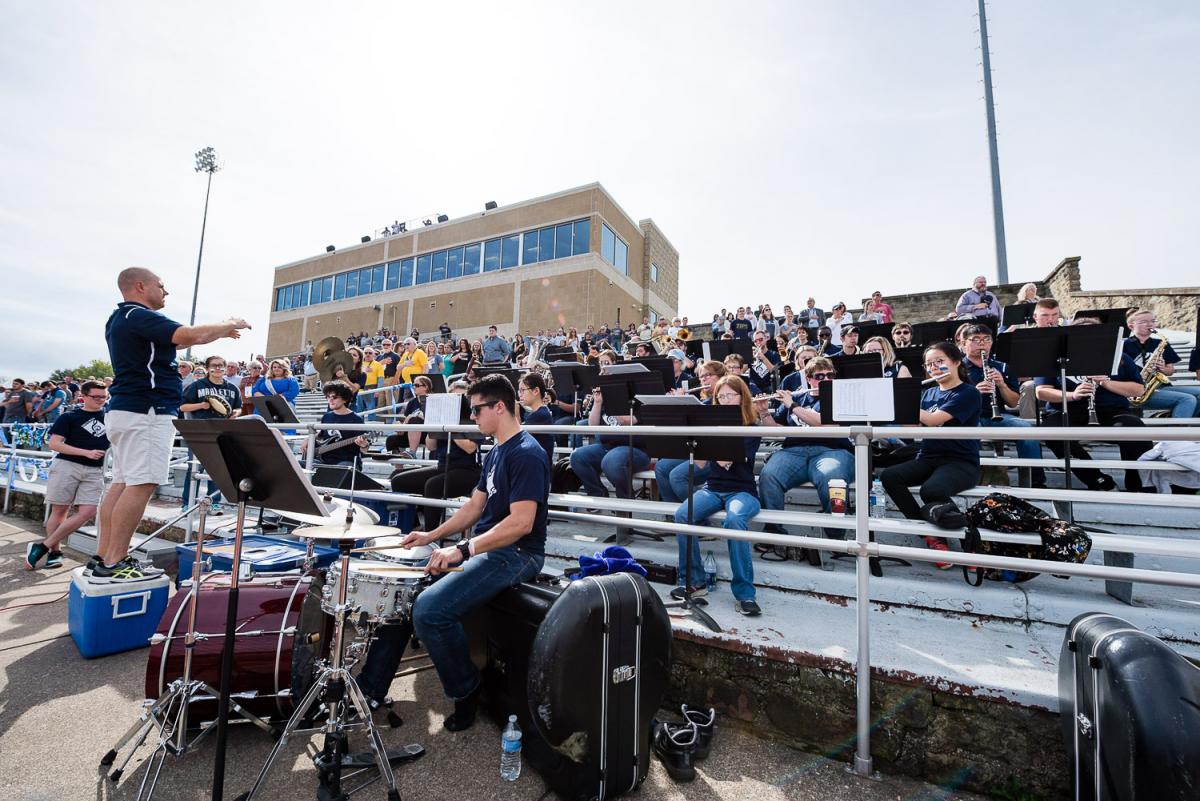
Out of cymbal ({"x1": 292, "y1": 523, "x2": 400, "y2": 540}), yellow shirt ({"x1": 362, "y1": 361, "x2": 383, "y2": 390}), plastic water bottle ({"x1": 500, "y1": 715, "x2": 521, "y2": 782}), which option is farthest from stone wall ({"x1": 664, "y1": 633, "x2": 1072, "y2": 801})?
yellow shirt ({"x1": 362, "y1": 361, "x2": 383, "y2": 390})

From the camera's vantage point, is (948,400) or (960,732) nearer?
(960,732)

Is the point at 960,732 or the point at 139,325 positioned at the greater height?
the point at 139,325

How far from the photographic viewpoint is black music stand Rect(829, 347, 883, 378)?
17.4 feet

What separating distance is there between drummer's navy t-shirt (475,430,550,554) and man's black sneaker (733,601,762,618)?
128cm

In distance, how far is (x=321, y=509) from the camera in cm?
227

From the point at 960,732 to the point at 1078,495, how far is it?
1.70 metres

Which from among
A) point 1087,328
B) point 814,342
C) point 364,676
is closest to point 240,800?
point 364,676

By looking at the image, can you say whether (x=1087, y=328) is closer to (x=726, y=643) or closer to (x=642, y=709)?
(x=726, y=643)

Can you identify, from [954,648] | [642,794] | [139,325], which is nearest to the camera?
[642,794]

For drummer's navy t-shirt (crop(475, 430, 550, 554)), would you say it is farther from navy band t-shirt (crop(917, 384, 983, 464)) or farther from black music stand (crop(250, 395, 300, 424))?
black music stand (crop(250, 395, 300, 424))

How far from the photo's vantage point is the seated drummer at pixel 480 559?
2.79 meters

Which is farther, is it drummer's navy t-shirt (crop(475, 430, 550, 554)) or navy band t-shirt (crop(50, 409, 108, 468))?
navy band t-shirt (crop(50, 409, 108, 468))

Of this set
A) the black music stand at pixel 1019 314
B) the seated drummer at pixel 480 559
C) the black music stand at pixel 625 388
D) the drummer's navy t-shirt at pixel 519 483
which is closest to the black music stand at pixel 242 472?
the seated drummer at pixel 480 559

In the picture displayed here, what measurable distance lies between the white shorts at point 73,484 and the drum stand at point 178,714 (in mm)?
5369
